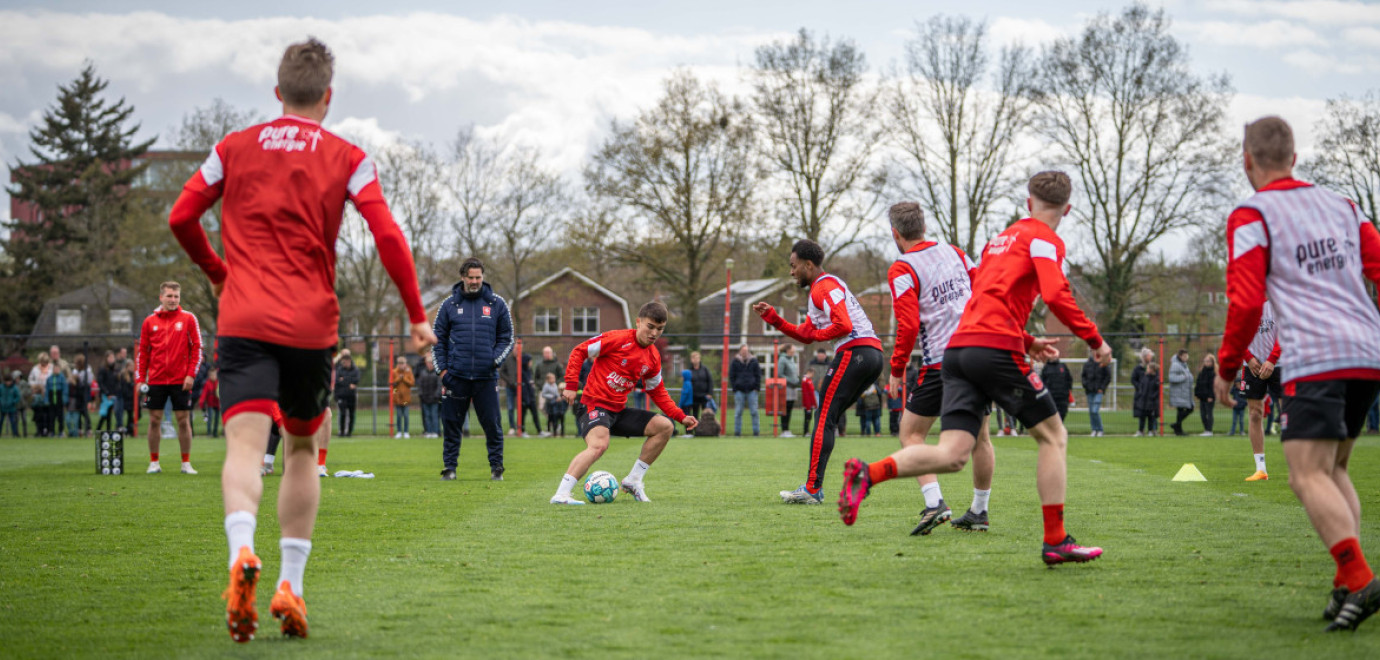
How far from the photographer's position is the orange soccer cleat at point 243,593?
11.8ft

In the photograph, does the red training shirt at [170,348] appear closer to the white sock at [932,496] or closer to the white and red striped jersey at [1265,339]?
the white sock at [932,496]

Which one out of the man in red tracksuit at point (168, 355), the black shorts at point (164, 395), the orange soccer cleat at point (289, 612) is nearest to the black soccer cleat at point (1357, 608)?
the orange soccer cleat at point (289, 612)

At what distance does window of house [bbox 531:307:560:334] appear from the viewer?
2127 inches

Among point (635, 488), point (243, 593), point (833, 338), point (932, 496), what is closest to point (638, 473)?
point (635, 488)

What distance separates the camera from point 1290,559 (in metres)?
5.61

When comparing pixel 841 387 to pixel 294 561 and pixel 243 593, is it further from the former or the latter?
pixel 243 593

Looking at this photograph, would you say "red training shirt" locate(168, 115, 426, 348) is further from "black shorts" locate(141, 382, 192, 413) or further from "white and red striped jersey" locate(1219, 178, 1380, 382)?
"black shorts" locate(141, 382, 192, 413)

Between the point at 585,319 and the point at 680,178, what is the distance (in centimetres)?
2001

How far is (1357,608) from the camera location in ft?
13.0

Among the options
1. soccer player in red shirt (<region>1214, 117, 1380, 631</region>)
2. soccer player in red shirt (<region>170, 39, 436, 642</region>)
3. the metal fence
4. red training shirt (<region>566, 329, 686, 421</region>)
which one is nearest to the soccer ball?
red training shirt (<region>566, 329, 686, 421</region>)

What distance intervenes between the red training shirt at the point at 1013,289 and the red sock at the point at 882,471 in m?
0.69

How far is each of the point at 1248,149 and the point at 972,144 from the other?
119ft

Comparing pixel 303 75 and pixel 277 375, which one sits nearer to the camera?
pixel 277 375

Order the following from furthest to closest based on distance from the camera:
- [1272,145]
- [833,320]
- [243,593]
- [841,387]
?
[841,387]
[833,320]
[1272,145]
[243,593]
